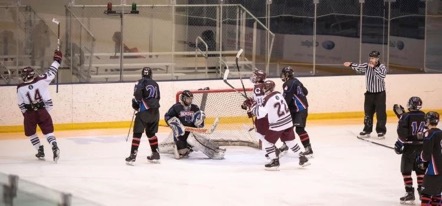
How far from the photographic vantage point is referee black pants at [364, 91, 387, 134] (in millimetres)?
14109

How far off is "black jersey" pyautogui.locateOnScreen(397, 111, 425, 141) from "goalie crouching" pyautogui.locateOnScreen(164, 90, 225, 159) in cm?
318

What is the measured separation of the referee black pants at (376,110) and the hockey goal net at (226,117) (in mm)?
1741

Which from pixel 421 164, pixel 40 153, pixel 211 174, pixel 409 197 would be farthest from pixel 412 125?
pixel 40 153

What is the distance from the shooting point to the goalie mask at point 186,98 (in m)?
12.1

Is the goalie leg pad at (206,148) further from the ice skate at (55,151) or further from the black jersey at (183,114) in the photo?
the ice skate at (55,151)

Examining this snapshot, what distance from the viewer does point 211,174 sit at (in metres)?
11.5

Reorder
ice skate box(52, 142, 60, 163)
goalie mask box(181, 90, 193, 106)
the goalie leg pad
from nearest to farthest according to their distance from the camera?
ice skate box(52, 142, 60, 163), goalie mask box(181, 90, 193, 106), the goalie leg pad

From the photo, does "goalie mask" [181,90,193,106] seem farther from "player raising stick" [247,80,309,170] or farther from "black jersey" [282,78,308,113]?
"black jersey" [282,78,308,113]

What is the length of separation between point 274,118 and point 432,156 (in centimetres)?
290

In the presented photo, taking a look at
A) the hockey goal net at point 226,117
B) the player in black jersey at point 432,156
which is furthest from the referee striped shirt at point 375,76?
the player in black jersey at point 432,156

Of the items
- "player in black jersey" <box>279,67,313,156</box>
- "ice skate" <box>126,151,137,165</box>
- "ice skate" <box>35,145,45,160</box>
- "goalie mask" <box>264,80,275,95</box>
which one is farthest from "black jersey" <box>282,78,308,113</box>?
"ice skate" <box>35,145,45,160</box>

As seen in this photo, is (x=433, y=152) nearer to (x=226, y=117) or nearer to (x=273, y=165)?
(x=273, y=165)

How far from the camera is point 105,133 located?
47.0 feet

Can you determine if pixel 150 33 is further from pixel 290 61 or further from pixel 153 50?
pixel 290 61
